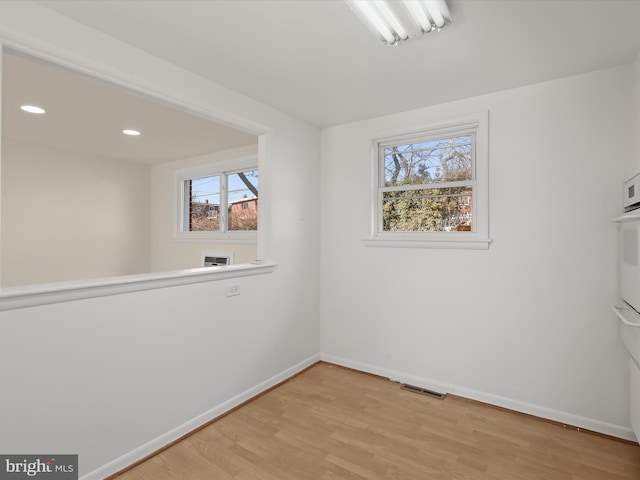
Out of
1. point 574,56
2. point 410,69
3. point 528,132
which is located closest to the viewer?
point 574,56

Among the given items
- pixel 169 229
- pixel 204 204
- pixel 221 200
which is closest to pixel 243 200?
pixel 221 200

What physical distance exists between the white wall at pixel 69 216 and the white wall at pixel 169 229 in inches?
5.8

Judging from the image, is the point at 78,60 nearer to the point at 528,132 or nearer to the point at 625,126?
the point at 528,132

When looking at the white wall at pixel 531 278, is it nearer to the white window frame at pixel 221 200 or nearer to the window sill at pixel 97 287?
the window sill at pixel 97 287

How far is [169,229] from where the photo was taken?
5258 mm

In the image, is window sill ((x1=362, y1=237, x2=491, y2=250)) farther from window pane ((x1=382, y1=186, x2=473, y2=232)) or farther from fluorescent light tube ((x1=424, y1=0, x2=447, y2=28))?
fluorescent light tube ((x1=424, y1=0, x2=447, y2=28))

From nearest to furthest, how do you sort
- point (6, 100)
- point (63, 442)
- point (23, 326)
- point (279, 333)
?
point (23, 326) < point (63, 442) < point (6, 100) < point (279, 333)

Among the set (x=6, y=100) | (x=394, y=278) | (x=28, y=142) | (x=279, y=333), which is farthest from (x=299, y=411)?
(x=28, y=142)

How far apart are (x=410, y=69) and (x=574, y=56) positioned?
987 millimetres

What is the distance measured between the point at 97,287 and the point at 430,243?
7.96 feet

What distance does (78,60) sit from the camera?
68.6 inches

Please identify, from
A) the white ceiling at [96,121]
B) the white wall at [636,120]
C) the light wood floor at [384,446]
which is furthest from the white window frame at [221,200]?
the white wall at [636,120]

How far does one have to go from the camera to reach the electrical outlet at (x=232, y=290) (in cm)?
256

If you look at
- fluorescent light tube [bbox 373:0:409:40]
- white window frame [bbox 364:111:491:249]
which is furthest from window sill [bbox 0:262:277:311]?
fluorescent light tube [bbox 373:0:409:40]
